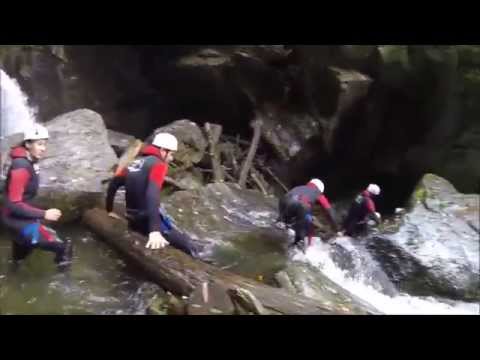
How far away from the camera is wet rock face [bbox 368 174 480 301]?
4164 millimetres

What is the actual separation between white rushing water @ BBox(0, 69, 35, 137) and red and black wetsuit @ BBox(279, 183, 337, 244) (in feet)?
13.0

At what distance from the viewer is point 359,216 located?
5.84 meters

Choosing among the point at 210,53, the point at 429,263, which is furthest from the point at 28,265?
the point at 210,53

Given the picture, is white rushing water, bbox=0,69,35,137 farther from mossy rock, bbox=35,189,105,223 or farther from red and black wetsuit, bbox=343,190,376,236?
red and black wetsuit, bbox=343,190,376,236

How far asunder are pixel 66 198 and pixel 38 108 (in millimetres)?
3733

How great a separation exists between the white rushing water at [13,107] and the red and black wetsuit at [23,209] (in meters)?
3.27

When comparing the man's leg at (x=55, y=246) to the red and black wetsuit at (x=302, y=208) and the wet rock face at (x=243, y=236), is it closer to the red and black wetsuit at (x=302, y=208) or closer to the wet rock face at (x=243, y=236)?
the wet rock face at (x=243, y=236)

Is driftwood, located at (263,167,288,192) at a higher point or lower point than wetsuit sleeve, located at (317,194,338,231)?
lower

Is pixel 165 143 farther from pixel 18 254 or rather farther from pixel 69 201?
pixel 69 201

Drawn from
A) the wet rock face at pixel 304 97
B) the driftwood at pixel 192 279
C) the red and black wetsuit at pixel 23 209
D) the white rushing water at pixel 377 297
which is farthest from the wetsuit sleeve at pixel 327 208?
the red and black wetsuit at pixel 23 209

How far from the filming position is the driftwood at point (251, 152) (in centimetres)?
830

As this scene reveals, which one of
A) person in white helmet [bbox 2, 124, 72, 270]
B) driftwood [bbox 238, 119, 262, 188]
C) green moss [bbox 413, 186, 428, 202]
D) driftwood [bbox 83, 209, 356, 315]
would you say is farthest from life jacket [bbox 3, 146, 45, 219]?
driftwood [bbox 238, 119, 262, 188]

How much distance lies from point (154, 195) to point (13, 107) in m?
4.95

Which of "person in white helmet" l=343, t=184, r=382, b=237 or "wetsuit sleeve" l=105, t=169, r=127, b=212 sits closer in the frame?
"wetsuit sleeve" l=105, t=169, r=127, b=212
